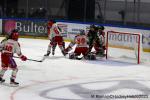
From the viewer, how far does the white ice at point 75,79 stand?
38.0ft

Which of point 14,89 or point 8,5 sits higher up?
point 8,5

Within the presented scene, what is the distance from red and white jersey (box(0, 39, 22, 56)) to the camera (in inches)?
477

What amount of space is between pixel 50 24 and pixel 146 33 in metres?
4.40

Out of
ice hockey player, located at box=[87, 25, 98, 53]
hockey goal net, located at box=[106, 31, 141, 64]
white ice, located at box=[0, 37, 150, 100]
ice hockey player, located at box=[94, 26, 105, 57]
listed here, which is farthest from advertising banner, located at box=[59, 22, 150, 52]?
white ice, located at box=[0, 37, 150, 100]

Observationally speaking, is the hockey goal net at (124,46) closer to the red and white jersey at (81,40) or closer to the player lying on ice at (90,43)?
the player lying on ice at (90,43)

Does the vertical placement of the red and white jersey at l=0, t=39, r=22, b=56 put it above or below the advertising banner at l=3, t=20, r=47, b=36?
above

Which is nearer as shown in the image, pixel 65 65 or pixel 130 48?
pixel 65 65

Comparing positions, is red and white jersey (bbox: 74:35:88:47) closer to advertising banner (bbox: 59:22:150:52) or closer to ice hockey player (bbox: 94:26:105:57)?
ice hockey player (bbox: 94:26:105:57)

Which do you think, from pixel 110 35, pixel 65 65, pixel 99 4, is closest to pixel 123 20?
pixel 99 4

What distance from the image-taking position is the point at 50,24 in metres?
17.8

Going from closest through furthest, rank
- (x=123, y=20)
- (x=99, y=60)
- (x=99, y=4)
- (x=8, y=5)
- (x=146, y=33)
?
(x=99, y=60) < (x=146, y=33) < (x=123, y=20) < (x=99, y=4) < (x=8, y=5)

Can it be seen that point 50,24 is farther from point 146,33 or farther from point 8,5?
point 8,5

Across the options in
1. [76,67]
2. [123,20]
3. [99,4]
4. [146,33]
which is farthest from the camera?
[99,4]

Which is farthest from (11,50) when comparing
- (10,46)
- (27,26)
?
(27,26)
